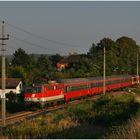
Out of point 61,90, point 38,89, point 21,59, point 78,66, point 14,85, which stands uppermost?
point 21,59

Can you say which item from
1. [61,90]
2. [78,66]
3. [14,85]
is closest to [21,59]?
[78,66]

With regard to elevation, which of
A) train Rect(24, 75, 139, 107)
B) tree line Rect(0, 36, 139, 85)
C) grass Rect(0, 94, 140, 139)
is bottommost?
grass Rect(0, 94, 140, 139)

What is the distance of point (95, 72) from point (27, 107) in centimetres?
4319

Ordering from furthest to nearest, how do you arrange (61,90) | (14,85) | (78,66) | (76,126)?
(78,66) → (14,85) → (61,90) → (76,126)

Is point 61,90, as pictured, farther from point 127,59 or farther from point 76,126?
point 127,59

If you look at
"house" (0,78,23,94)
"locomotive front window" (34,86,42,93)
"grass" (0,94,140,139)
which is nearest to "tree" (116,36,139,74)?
"house" (0,78,23,94)

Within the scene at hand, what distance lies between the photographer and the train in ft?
126

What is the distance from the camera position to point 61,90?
42688mm

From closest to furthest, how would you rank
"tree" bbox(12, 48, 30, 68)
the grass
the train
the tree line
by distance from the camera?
the grass
the train
the tree line
"tree" bbox(12, 48, 30, 68)

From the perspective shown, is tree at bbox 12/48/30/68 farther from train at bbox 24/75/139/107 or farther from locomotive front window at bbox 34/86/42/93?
locomotive front window at bbox 34/86/42/93

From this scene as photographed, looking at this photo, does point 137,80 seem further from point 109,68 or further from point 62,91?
point 62,91

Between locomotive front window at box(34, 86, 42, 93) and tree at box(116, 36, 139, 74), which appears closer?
locomotive front window at box(34, 86, 42, 93)

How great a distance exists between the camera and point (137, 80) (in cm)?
8381

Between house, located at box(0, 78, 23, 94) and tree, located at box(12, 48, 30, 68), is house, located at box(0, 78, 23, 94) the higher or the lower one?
the lower one
